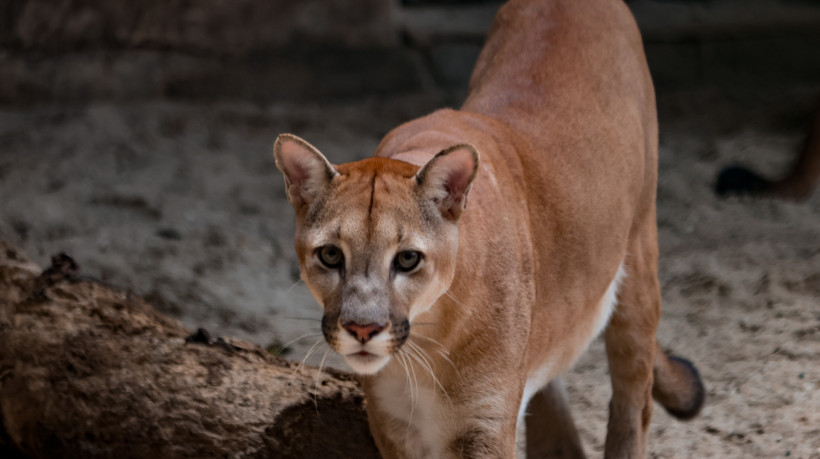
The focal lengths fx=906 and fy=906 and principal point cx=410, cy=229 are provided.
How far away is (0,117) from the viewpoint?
5969 millimetres

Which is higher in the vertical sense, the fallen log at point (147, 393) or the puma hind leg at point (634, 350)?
the fallen log at point (147, 393)

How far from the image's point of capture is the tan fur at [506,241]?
2.00m

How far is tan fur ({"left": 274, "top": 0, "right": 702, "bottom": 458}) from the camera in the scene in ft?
6.56

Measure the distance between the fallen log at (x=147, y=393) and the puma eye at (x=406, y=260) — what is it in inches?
31.1

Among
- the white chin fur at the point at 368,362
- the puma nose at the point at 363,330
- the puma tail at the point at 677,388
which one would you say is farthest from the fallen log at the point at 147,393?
the puma tail at the point at 677,388

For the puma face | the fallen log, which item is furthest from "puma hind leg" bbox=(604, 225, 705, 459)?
the puma face

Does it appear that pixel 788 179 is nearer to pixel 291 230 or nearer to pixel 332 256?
pixel 291 230

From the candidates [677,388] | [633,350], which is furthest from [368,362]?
[677,388]

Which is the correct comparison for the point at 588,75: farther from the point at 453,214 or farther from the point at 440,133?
the point at 453,214

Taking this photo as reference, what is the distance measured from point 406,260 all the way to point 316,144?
13.3 feet

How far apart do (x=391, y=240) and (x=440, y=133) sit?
59cm

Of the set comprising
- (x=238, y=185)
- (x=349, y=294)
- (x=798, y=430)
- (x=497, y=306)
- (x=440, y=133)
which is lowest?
(x=798, y=430)

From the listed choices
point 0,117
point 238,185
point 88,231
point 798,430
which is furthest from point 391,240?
point 0,117

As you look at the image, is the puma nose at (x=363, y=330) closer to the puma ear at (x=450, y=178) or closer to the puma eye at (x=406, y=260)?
the puma eye at (x=406, y=260)
